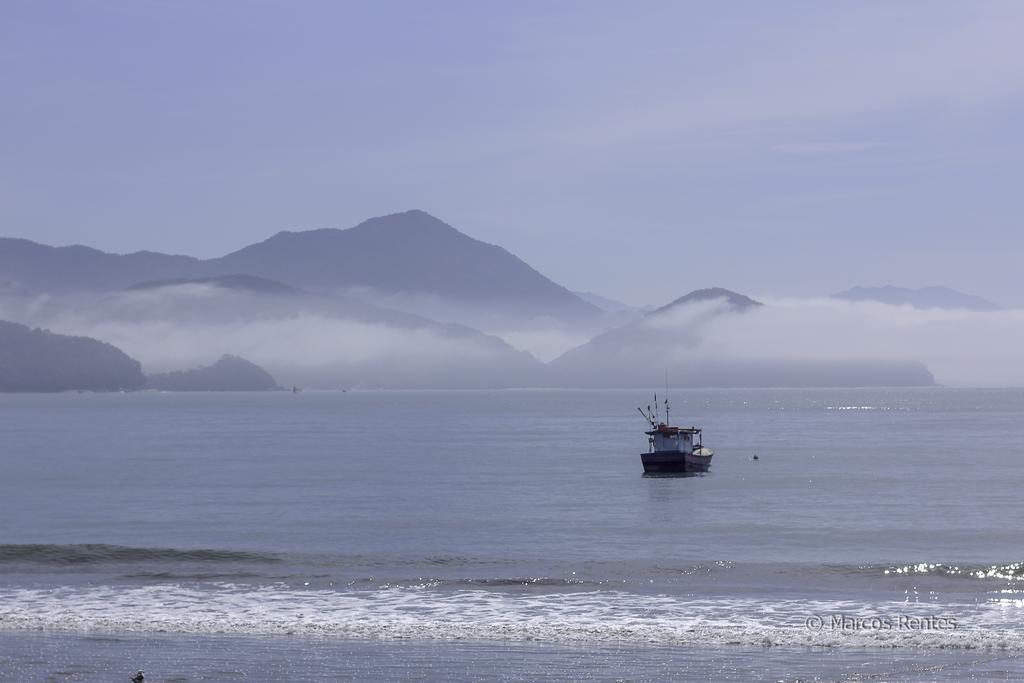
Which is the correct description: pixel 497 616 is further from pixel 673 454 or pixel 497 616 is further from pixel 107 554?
pixel 673 454

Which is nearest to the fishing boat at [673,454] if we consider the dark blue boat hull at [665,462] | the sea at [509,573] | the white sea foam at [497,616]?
the dark blue boat hull at [665,462]

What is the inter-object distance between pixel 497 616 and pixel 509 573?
9.31m

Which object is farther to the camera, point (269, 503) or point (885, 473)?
point (885, 473)

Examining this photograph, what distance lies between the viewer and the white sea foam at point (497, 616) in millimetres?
30281

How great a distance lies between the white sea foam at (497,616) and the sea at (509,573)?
0.14 meters

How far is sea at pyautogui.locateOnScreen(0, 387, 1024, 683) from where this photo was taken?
27703 mm

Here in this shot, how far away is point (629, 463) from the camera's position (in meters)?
110

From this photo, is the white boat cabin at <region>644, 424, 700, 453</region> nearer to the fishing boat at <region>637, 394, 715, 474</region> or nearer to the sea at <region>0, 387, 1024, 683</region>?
the fishing boat at <region>637, 394, 715, 474</region>

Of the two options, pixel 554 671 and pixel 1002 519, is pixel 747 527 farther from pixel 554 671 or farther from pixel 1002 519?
pixel 554 671

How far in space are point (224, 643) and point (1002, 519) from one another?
151 feet

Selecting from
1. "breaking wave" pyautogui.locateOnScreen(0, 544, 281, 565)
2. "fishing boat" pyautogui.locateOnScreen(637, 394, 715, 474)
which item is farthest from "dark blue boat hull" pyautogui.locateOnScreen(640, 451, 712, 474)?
"breaking wave" pyautogui.locateOnScreen(0, 544, 281, 565)

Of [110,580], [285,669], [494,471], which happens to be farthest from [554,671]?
[494,471]

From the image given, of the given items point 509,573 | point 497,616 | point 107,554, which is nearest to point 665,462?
point 509,573

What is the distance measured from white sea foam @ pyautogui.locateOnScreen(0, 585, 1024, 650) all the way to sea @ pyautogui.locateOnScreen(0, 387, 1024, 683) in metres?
0.14
